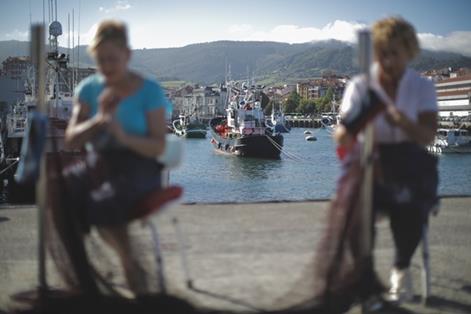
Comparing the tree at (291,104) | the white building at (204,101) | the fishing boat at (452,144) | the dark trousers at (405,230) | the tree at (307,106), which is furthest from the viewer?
the tree at (291,104)

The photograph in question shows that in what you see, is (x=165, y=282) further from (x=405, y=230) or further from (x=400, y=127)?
(x=400, y=127)

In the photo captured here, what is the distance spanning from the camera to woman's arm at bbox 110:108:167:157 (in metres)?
2.37

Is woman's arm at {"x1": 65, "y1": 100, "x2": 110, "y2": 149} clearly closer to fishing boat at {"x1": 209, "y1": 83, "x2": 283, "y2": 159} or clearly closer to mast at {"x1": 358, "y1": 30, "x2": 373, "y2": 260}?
mast at {"x1": 358, "y1": 30, "x2": 373, "y2": 260}

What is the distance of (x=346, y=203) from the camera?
2486mm

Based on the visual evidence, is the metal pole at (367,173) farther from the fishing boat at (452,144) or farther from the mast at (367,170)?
the fishing boat at (452,144)

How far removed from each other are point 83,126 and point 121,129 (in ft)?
0.54

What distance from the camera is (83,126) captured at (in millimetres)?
2416

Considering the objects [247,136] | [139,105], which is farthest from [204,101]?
[139,105]

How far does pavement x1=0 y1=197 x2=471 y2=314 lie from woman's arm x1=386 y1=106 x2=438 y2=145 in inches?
28.9

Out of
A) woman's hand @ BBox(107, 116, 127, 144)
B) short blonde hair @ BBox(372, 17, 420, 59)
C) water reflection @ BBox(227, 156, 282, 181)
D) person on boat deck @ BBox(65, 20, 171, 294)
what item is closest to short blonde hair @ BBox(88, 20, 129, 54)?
person on boat deck @ BBox(65, 20, 171, 294)

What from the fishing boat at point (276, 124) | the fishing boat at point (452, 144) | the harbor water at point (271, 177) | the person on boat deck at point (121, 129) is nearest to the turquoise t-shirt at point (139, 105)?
the person on boat deck at point (121, 129)

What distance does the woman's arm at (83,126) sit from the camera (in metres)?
2.38

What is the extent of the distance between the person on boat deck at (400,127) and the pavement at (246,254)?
466 millimetres

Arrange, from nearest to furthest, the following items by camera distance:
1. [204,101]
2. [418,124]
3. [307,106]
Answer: [418,124] → [307,106] → [204,101]
